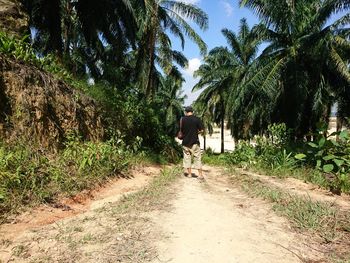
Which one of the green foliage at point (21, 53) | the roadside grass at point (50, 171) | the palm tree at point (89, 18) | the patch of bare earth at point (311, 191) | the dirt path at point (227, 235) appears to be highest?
the palm tree at point (89, 18)

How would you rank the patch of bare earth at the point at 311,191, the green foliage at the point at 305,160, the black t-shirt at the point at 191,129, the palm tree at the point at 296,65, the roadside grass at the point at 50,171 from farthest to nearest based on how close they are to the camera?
the palm tree at the point at 296,65 < the black t-shirt at the point at 191,129 < the green foliage at the point at 305,160 < the patch of bare earth at the point at 311,191 < the roadside grass at the point at 50,171

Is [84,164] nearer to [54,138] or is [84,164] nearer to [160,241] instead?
[54,138]

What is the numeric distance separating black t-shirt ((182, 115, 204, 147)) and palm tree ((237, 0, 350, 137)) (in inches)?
341

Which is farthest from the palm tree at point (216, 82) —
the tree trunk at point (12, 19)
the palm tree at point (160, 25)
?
the tree trunk at point (12, 19)

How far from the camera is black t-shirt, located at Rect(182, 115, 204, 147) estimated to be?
8547mm

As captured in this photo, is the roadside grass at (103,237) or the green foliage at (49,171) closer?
the roadside grass at (103,237)

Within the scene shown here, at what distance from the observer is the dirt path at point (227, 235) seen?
3604 mm

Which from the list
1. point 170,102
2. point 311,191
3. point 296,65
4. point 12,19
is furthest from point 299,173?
point 170,102

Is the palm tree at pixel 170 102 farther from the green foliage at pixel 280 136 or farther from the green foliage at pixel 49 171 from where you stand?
the green foliage at pixel 49 171

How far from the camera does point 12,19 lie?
9.07 m

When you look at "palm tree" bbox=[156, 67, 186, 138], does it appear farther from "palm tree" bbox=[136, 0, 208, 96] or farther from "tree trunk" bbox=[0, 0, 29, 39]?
"tree trunk" bbox=[0, 0, 29, 39]

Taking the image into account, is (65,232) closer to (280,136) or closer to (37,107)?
(37,107)

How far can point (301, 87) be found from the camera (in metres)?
17.2

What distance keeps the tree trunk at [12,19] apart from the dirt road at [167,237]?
5.62 meters
